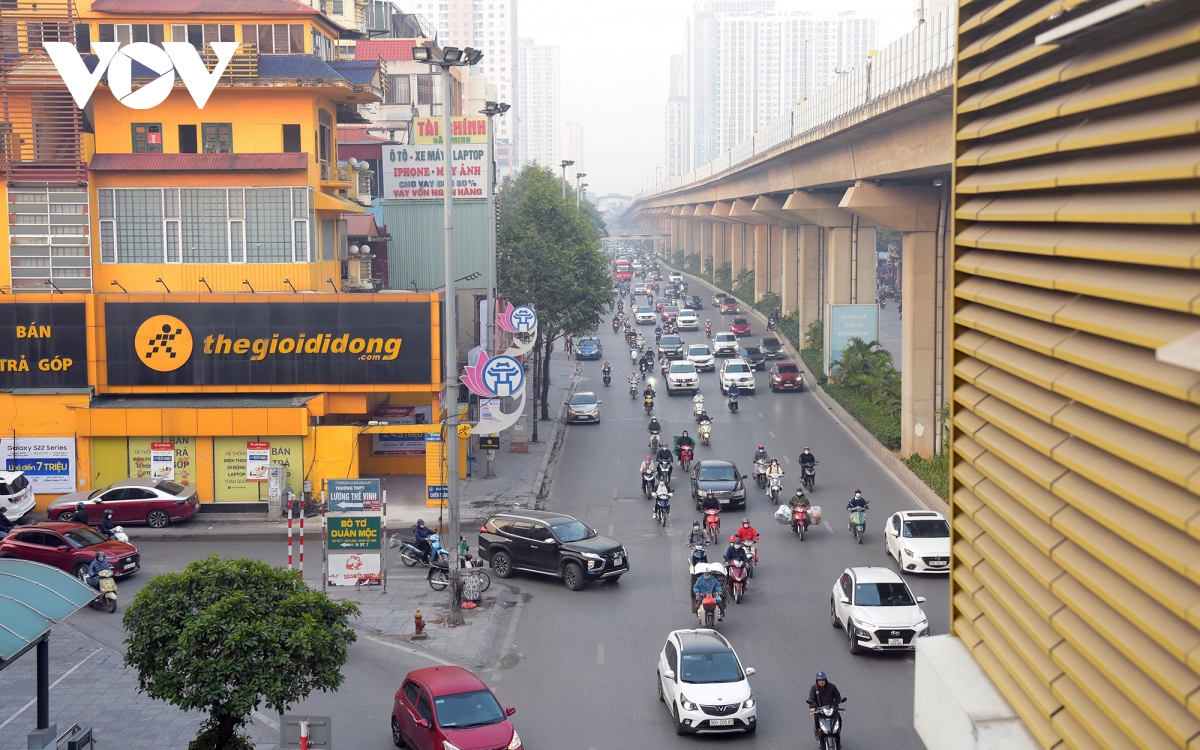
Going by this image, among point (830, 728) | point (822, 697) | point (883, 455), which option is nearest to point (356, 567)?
point (822, 697)

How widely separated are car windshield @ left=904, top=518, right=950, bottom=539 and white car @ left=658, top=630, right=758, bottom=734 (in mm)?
9979

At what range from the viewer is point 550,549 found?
26.1 meters

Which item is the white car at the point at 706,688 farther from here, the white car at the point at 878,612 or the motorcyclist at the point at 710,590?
the motorcyclist at the point at 710,590

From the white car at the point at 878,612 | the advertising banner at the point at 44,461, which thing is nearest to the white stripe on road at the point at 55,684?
the advertising banner at the point at 44,461

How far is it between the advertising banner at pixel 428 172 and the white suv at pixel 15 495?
60.2 feet

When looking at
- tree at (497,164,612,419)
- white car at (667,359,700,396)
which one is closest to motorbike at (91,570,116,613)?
tree at (497,164,612,419)

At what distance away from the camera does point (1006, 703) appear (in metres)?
5.25

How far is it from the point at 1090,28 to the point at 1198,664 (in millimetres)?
2206

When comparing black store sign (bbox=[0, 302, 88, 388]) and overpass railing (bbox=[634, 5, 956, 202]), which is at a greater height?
overpass railing (bbox=[634, 5, 956, 202])

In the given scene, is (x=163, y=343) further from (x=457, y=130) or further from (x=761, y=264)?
(x=761, y=264)

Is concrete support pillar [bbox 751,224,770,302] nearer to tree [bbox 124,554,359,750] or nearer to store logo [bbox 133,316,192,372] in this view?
store logo [bbox 133,316,192,372]

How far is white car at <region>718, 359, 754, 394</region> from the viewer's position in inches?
2183

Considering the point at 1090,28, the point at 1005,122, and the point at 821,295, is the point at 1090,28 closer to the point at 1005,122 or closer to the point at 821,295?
the point at 1005,122

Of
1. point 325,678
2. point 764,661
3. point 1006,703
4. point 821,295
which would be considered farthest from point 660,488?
point 821,295
